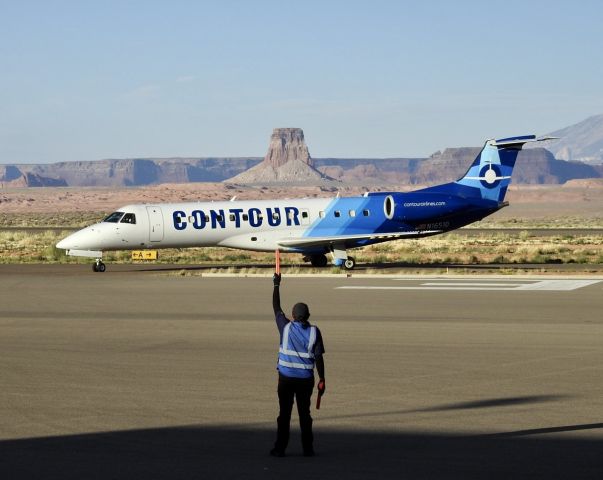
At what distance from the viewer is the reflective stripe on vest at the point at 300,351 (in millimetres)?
11562

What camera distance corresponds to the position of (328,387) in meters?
16.3

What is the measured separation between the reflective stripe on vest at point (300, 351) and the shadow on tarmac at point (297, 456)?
3.16 ft

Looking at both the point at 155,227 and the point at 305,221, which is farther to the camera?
the point at 305,221

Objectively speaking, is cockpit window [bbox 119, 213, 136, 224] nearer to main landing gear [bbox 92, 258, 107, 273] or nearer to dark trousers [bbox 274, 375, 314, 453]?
main landing gear [bbox 92, 258, 107, 273]

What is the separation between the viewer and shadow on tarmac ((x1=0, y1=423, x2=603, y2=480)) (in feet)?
35.8

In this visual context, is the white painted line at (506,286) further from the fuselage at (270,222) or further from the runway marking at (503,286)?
the fuselage at (270,222)

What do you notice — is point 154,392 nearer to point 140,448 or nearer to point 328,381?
point 328,381

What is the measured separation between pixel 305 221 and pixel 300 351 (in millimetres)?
30827

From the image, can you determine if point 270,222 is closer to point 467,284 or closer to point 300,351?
point 467,284

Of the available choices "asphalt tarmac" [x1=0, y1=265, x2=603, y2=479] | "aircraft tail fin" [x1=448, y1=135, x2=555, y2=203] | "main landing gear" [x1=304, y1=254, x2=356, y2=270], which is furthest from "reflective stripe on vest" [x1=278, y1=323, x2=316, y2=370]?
"aircraft tail fin" [x1=448, y1=135, x2=555, y2=203]

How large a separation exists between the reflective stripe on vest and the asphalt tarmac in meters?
0.97

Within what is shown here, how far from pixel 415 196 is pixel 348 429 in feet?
99.5

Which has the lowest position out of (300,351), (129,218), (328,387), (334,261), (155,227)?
(328,387)

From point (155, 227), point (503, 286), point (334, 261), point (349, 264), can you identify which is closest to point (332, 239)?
point (334, 261)
